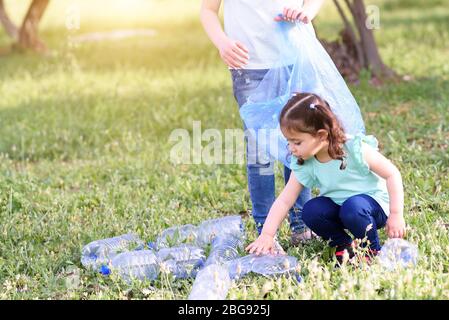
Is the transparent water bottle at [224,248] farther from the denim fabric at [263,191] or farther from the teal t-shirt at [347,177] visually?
the teal t-shirt at [347,177]

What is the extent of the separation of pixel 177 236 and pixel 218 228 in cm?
23

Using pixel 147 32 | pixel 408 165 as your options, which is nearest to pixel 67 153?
pixel 408 165

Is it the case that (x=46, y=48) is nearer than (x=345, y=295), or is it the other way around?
(x=345, y=295)

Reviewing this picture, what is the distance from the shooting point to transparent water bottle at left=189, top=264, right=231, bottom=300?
135 inches

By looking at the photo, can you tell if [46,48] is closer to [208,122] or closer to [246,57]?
[208,122]

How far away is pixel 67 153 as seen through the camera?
667 centimetres

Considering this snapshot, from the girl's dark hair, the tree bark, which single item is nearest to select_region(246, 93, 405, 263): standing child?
the girl's dark hair

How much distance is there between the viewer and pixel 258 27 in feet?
13.4

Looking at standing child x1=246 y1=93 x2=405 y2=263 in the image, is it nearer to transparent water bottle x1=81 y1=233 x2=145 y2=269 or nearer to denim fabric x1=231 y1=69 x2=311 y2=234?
denim fabric x1=231 y1=69 x2=311 y2=234

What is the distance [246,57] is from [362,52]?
4.52m

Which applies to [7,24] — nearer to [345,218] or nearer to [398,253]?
[345,218]

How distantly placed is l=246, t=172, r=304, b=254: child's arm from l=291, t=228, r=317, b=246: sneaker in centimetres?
40

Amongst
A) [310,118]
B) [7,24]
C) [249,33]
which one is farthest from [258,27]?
[7,24]
